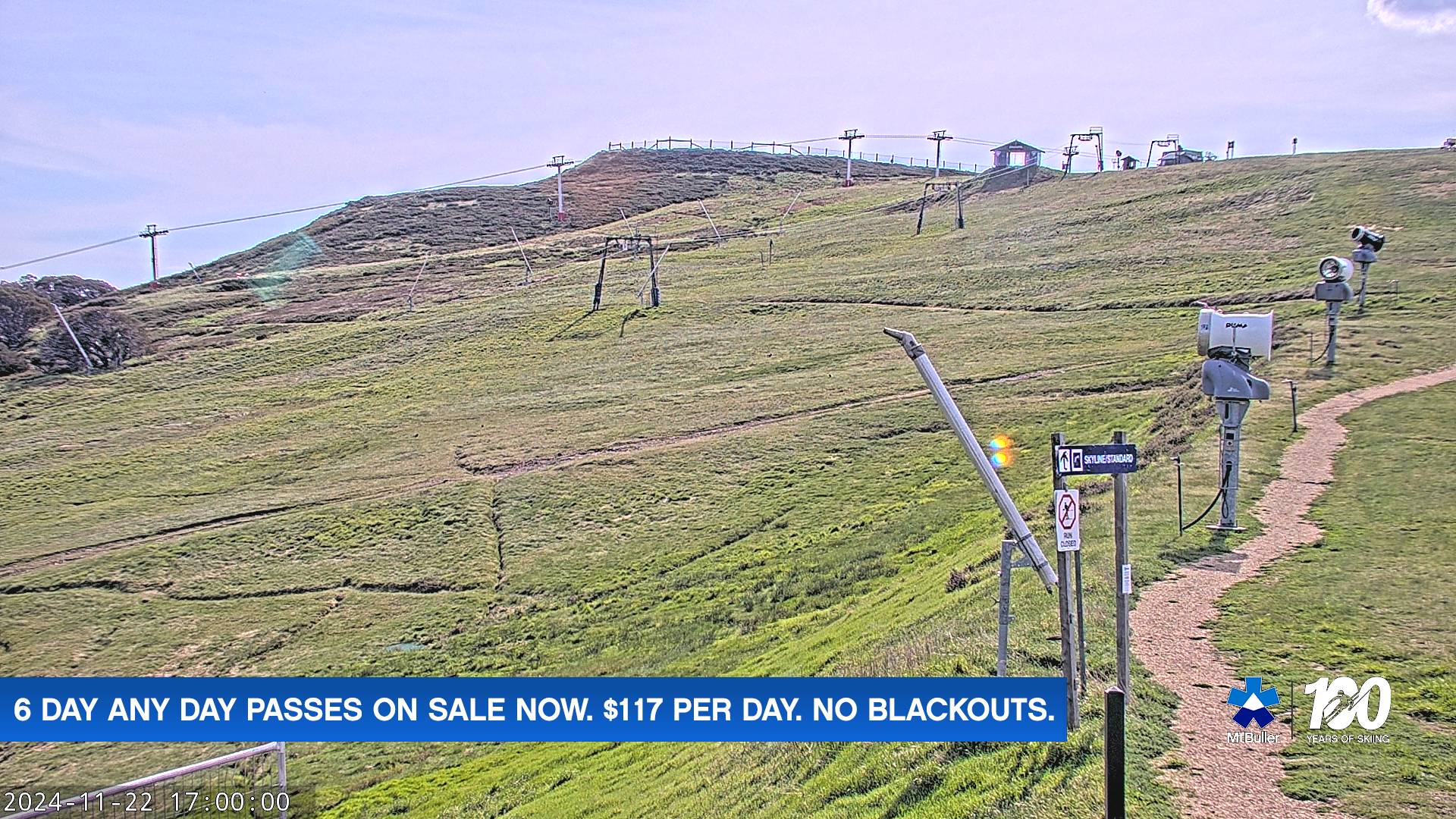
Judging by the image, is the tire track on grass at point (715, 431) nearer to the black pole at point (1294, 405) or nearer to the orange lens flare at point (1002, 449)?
the orange lens flare at point (1002, 449)

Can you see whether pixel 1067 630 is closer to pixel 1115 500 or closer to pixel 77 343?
pixel 1115 500

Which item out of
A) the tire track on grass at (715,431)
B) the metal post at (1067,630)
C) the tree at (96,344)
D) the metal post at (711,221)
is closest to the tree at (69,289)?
the tree at (96,344)

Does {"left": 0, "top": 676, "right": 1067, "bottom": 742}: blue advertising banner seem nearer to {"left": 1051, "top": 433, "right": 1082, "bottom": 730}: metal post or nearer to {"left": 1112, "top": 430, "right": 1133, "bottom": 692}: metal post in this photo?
{"left": 1051, "top": 433, "right": 1082, "bottom": 730}: metal post

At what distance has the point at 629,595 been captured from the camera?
92.7 feet

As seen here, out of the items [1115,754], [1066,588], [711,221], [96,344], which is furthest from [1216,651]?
[711,221]

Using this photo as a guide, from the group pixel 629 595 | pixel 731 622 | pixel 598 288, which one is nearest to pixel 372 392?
pixel 598 288

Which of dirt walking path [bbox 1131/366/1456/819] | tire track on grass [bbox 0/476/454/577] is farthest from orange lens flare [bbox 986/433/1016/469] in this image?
tire track on grass [bbox 0/476/454/577]

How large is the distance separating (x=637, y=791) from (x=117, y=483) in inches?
1651

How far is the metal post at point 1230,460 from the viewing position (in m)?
17.0

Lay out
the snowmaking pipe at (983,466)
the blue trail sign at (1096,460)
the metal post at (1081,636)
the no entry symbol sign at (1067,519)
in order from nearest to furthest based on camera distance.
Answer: the blue trail sign at (1096,460)
the no entry symbol sign at (1067,519)
the metal post at (1081,636)
the snowmaking pipe at (983,466)

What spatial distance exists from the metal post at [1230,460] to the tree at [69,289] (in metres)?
107

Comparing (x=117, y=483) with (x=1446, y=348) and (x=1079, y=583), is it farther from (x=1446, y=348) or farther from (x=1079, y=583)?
(x=1446, y=348)

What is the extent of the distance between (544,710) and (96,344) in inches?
2910

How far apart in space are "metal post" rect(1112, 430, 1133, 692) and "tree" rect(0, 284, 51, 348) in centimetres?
9190
